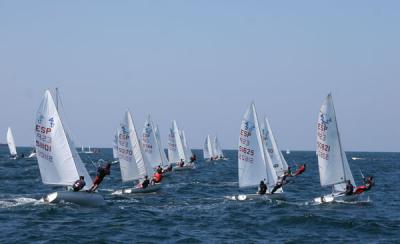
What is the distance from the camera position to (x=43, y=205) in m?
34.1

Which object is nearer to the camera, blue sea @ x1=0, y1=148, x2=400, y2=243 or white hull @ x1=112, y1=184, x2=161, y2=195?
blue sea @ x1=0, y1=148, x2=400, y2=243

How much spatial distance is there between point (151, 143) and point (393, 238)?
4051 centimetres

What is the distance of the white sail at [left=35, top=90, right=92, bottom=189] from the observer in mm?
34812

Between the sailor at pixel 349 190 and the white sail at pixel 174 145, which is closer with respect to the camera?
the sailor at pixel 349 190

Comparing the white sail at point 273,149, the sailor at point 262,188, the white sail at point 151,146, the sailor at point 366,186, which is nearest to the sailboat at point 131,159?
the sailor at point 262,188

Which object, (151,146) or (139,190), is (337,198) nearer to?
(139,190)

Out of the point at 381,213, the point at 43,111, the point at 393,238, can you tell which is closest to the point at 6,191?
the point at 43,111

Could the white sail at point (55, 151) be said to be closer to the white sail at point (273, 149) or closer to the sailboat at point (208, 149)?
the white sail at point (273, 149)

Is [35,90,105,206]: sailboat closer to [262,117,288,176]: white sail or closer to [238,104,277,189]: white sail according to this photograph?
[238,104,277,189]: white sail

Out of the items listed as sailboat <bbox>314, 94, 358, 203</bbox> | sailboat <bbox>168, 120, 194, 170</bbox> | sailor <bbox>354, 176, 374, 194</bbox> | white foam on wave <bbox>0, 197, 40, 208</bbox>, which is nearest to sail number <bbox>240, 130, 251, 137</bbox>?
sailboat <bbox>314, 94, 358, 203</bbox>

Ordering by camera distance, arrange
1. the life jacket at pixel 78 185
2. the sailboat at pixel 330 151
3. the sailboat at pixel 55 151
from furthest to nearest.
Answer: the sailboat at pixel 330 151
the sailboat at pixel 55 151
the life jacket at pixel 78 185

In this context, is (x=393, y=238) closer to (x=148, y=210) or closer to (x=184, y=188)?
(x=148, y=210)

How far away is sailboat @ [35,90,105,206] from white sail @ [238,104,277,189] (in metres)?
10.4

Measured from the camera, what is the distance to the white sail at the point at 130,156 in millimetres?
48438
